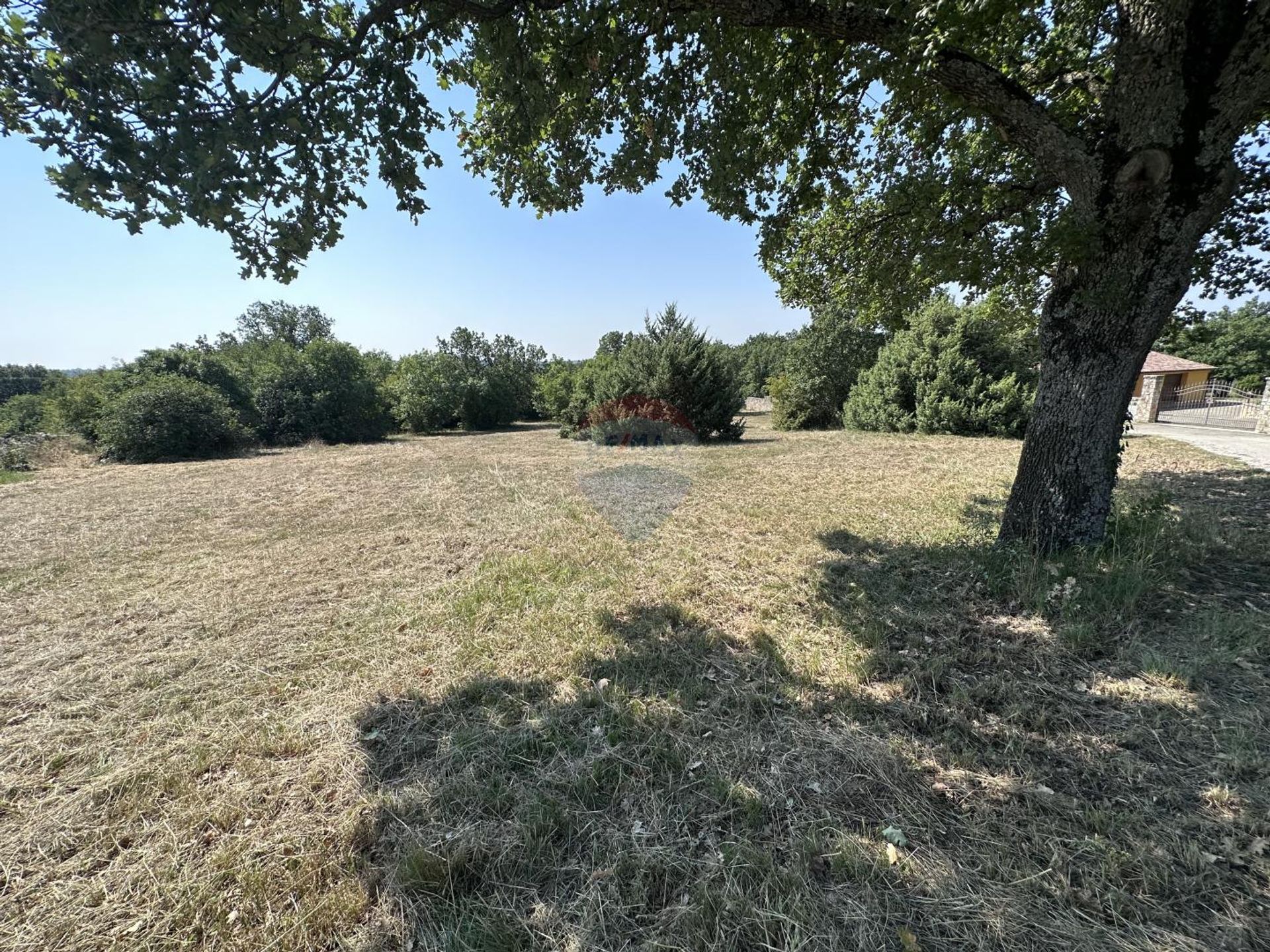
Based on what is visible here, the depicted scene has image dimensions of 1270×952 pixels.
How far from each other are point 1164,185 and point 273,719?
20.8 ft

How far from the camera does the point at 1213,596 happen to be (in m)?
2.91

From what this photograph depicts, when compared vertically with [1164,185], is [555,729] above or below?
below

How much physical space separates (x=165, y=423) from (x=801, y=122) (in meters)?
19.0

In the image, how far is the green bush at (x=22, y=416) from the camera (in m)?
14.5

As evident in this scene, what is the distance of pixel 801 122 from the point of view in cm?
445

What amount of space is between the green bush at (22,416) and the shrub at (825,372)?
27.1m

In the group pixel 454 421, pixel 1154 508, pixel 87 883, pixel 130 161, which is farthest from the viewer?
pixel 454 421

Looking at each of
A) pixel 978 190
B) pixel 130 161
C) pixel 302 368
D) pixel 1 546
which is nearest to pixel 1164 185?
pixel 978 190

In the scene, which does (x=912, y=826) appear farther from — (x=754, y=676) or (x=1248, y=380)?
(x=1248, y=380)

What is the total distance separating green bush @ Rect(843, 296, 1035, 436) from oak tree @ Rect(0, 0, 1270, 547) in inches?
379

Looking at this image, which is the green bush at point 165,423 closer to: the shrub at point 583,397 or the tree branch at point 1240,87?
the shrub at point 583,397

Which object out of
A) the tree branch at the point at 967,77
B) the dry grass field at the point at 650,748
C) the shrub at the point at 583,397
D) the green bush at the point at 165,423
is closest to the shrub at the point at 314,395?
the green bush at the point at 165,423

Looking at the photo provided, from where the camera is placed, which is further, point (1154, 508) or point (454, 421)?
point (454, 421)

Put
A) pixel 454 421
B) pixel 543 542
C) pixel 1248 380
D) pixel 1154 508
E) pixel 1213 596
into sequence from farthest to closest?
pixel 1248 380, pixel 454 421, pixel 543 542, pixel 1154 508, pixel 1213 596
